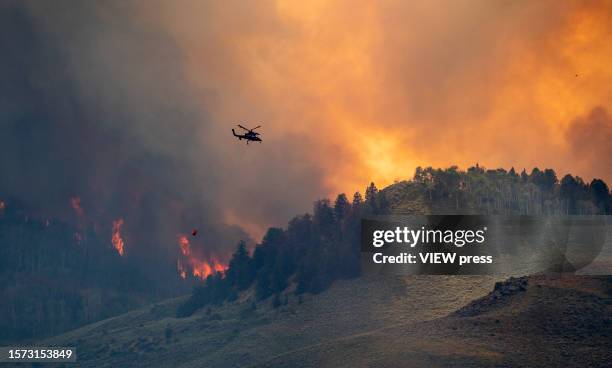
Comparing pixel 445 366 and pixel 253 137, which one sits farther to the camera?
pixel 445 366

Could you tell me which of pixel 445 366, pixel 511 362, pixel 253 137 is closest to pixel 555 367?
pixel 511 362

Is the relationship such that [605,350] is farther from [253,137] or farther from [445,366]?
[253,137]

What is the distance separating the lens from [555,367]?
193250 millimetres

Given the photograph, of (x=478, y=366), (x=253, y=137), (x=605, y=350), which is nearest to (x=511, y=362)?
(x=478, y=366)

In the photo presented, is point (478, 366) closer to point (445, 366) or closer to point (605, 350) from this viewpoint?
point (445, 366)

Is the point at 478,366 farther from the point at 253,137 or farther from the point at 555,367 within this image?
the point at 253,137

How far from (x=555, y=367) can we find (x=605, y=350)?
1544 cm

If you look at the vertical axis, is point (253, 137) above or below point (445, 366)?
above

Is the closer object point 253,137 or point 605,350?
point 253,137

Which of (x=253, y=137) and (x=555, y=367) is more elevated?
(x=253, y=137)

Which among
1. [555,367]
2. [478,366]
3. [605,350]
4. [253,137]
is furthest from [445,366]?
[253,137]

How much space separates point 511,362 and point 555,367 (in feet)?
35.2

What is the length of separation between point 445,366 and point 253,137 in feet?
251

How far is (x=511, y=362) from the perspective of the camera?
197 meters
